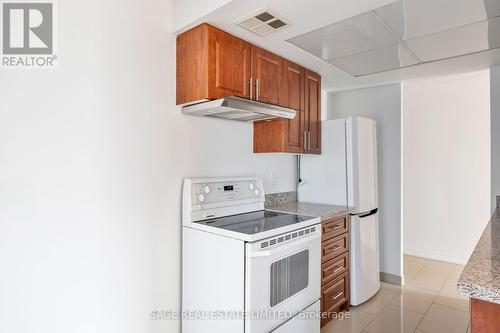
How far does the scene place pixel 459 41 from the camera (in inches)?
82.0

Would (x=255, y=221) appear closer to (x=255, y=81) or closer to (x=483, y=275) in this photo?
(x=255, y=81)

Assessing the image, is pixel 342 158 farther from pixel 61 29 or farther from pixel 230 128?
pixel 61 29

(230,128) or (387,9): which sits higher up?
(387,9)

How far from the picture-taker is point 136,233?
180cm

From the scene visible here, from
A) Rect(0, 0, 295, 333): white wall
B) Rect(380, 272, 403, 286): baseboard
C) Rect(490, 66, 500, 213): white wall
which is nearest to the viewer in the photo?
Rect(0, 0, 295, 333): white wall

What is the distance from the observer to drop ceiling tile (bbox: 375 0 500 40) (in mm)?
1599

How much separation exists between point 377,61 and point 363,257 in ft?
6.02

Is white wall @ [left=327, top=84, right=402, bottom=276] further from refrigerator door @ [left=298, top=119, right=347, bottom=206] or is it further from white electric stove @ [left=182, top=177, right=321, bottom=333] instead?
white electric stove @ [left=182, top=177, right=321, bottom=333]

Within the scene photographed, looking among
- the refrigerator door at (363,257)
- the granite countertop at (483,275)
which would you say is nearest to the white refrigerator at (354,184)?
the refrigerator door at (363,257)

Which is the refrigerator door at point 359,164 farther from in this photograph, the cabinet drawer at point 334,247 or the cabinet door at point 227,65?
the cabinet door at point 227,65

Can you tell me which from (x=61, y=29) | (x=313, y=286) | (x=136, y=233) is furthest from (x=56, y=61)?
(x=313, y=286)

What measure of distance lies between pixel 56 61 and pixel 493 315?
2.20 metres

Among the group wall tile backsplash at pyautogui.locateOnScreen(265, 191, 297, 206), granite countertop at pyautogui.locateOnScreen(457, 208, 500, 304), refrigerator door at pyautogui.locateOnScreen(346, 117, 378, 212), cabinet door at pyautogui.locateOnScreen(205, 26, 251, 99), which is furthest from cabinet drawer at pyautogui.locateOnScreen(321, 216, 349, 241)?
cabinet door at pyautogui.locateOnScreen(205, 26, 251, 99)

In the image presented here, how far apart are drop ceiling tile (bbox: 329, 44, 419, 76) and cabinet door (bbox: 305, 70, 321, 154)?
280 millimetres
